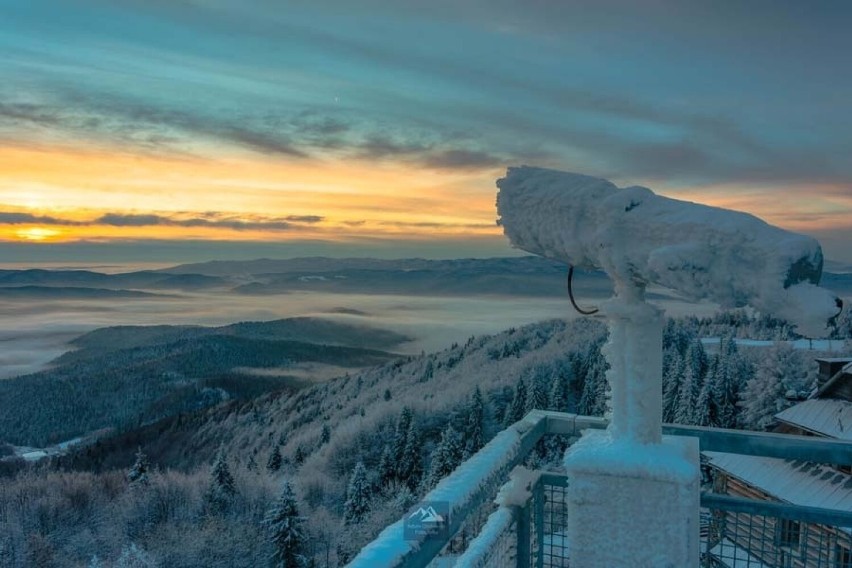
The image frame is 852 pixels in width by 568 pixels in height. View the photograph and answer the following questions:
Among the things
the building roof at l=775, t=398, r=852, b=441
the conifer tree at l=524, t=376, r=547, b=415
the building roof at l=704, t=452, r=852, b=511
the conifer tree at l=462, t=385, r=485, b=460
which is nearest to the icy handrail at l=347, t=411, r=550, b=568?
the building roof at l=704, t=452, r=852, b=511

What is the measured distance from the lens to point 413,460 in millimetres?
50375

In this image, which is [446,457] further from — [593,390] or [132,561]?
[132,561]

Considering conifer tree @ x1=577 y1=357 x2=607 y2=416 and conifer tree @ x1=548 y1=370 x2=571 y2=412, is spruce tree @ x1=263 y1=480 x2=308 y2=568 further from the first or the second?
conifer tree @ x1=577 y1=357 x2=607 y2=416

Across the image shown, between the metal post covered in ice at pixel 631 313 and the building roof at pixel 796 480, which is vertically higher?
the metal post covered in ice at pixel 631 313

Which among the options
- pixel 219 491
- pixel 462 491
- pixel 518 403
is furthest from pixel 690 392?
pixel 462 491

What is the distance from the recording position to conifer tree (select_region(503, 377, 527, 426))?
52.2m

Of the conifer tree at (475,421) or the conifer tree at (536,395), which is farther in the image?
the conifer tree at (475,421)

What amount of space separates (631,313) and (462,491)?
907 millimetres

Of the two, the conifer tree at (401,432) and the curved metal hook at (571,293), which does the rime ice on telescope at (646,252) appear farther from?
the conifer tree at (401,432)

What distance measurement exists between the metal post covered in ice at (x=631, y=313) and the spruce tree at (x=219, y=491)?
45.7 metres

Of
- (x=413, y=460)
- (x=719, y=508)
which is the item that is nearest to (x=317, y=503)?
(x=413, y=460)

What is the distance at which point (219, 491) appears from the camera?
44188 mm

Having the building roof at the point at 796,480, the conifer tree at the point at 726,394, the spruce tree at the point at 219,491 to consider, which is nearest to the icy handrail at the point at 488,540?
the building roof at the point at 796,480

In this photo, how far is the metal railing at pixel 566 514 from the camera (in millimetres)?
2316
